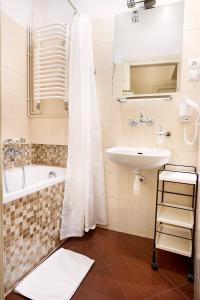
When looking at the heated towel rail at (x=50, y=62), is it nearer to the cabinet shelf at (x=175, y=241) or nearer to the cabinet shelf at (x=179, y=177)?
the cabinet shelf at (x=179, y=177)

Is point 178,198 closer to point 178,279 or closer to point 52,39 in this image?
point 178,279

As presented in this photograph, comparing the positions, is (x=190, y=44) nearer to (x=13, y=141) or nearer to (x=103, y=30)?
(x=103, y=30)

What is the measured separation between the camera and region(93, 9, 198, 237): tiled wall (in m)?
1.81

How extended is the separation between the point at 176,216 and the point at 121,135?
870 mm

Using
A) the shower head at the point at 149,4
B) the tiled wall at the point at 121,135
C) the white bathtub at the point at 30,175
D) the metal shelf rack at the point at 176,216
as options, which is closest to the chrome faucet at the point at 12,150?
the white bathtub at the point at 30,175

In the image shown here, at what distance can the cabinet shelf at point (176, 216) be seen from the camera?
54.4 inches

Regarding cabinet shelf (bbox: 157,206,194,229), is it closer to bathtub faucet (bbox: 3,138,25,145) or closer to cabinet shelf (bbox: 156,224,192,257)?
cabinet shelf (bbox: 156,224,192,257)

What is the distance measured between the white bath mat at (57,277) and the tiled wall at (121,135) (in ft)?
1.97

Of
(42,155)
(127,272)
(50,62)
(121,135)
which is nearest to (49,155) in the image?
(42,155)

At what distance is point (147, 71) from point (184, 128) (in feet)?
2.05

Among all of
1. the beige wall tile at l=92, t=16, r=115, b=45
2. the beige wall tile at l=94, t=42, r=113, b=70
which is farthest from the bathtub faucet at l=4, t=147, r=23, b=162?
the beige wall tile at l=92, t=16, r=115, b=45

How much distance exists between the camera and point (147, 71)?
5.85 feet

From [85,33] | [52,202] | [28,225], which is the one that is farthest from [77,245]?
[85,33]

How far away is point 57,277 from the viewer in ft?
4.42
